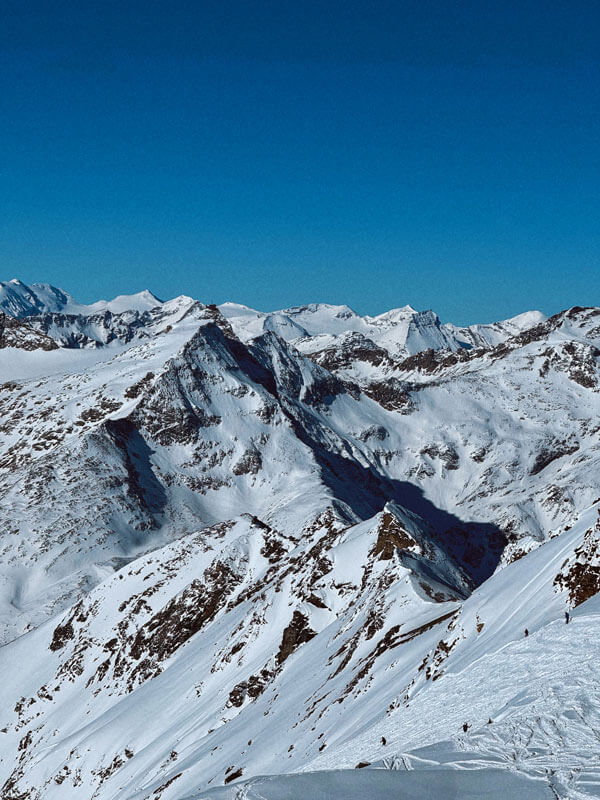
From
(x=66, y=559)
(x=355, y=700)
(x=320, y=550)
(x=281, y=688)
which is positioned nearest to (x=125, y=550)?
(x=66, y=559)

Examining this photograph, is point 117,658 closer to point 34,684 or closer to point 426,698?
point 34,684

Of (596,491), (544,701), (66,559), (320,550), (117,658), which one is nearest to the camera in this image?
(544,701)

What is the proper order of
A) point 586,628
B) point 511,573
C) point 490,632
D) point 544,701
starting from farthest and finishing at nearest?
point 511,573 → point 490,632 → point 586,628 → point 544,701

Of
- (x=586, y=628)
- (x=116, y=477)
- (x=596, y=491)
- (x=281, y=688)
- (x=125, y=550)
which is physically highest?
(x=116, y=477)

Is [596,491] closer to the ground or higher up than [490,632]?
closer to the ground

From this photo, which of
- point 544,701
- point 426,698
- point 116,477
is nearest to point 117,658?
point 426,698

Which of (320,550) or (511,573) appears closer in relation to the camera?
(511,573)

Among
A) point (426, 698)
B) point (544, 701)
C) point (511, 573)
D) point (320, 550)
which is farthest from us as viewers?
point (320, 550)

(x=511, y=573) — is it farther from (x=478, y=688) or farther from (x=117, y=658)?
(x=117, y=658)

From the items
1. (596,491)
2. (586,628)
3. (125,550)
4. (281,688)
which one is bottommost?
(596,491)
